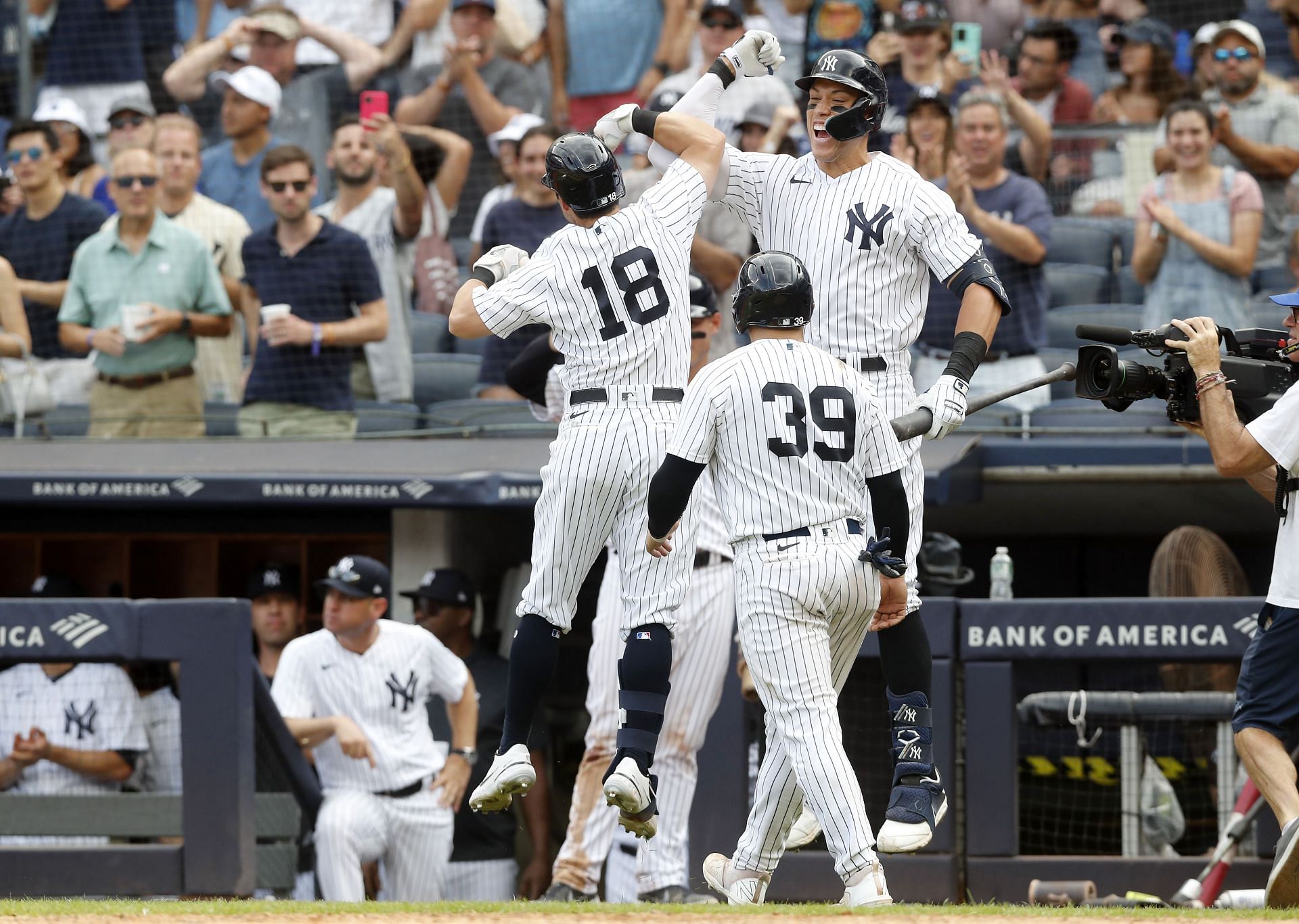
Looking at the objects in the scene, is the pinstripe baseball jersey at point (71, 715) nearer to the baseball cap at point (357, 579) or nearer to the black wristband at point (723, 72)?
the baseball cap at point (357, 579)

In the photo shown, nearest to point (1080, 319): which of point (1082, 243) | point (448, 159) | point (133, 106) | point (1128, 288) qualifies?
point (1128, 288)

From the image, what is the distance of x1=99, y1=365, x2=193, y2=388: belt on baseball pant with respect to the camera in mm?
8469

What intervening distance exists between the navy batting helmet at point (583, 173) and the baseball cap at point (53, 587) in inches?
154

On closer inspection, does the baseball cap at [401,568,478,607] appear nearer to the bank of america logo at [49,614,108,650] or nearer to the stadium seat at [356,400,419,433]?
the stadium seat at [356,400,419,433]

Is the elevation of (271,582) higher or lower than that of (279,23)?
lower

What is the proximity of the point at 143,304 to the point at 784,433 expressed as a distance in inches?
179

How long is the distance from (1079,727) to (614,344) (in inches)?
97.2

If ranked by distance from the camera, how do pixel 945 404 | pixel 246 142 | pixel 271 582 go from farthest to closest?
pixel 246 142 < pixel 271 582 < pixel 945 404

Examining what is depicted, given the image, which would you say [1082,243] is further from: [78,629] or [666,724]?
[78,629]

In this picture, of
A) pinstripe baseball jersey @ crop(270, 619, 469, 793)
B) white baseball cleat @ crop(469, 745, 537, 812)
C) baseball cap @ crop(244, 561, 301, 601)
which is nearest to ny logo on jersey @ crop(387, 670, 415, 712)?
pinstripe baseball jersey @ crop(270, 619, 469, 793)

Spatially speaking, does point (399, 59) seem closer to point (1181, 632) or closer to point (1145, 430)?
point (1145, 430)

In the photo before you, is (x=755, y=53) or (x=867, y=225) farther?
(x=755, y=53)

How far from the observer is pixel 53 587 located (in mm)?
7973

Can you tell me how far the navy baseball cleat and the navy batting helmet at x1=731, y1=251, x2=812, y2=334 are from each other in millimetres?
1046
